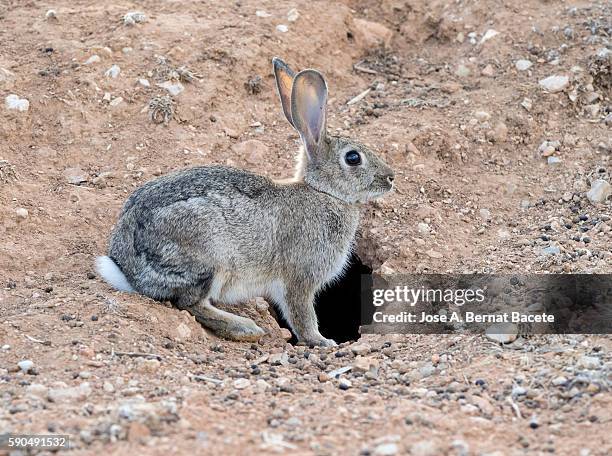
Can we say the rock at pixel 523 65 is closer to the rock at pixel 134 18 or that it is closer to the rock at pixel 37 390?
the rock at pixel 134 18

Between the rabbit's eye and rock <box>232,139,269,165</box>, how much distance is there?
123 centimetres

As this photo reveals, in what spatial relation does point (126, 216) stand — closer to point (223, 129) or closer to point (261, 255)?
point (261, 255)

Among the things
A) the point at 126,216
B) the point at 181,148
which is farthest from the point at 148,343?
the point at 181,148

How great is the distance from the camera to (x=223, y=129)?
26.8ft

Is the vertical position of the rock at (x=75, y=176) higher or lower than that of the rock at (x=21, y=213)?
higher

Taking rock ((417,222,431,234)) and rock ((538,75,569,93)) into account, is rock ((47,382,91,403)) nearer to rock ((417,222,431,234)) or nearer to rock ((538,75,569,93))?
rock ((417,222,431,234))

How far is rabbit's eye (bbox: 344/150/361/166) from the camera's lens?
698cm

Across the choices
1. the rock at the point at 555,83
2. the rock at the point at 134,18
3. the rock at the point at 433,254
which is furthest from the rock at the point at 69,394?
the rock at the point at 555,83

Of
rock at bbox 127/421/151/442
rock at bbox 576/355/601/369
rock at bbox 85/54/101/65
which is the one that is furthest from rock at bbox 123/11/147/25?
rock at bbox 576/355/601/369

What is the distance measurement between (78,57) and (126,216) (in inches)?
111

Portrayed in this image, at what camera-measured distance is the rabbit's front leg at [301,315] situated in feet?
22.3

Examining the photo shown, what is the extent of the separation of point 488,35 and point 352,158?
9.86 ft

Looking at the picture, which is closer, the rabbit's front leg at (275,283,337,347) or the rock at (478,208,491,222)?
the rabbit's front leg at (275,283,337,347)

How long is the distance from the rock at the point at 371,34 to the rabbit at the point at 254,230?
8.94ft
